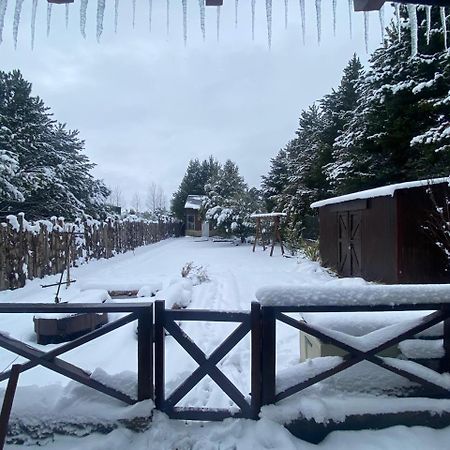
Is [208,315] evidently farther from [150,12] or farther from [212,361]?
[150,12]

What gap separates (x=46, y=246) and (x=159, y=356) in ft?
25.0

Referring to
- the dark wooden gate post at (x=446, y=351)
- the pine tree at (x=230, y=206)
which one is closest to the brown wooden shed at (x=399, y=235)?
the dark wooden gate post at (x=446, y=351)

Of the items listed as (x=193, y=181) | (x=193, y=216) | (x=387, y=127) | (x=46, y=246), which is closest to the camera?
(x=46, y=246)

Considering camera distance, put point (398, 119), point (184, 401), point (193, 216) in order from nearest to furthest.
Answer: point (184, 401), point (398, 119), point (193, 216)

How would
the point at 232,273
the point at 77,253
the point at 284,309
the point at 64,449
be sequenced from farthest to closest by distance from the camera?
the point at 77,253
the point at 232,273
the point at 284,309
the point at 64,449

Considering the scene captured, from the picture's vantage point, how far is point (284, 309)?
226 cm

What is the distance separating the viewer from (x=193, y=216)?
34.7 meters

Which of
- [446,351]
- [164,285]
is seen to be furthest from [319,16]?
[164,285]

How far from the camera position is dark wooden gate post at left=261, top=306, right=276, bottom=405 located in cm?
228

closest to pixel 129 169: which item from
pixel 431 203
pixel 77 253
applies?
pixel 77 253

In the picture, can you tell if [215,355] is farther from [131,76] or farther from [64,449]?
[131,76]

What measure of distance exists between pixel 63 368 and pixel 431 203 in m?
7.18

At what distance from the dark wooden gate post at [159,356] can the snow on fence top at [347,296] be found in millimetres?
688

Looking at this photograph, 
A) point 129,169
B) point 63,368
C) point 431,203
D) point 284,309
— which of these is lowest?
point 63,368
